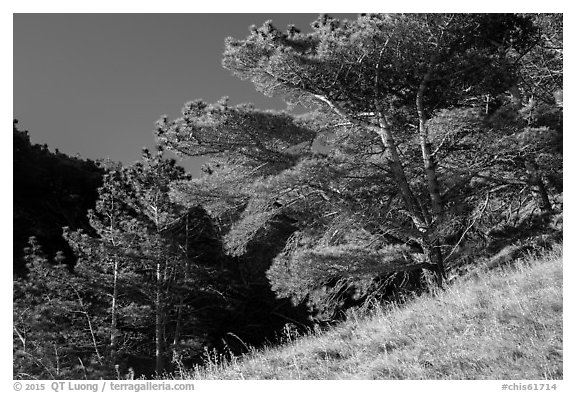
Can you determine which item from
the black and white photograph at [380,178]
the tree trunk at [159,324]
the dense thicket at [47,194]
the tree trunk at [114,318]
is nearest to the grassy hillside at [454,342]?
the black and white photograph at [380,178]

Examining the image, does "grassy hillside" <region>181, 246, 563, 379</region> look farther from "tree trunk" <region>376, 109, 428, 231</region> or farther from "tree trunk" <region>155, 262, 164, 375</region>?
"tree trunk" <region>155, 262, 164, 375</region>

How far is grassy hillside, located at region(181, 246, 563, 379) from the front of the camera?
Answer: 5.26 metres

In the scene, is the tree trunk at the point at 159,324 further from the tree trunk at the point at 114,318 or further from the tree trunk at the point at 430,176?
the tree trunk at the point at 430,176

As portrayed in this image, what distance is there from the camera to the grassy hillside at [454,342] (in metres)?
5.26

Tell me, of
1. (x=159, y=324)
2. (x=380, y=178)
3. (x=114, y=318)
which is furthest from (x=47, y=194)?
(x=380, y=178)

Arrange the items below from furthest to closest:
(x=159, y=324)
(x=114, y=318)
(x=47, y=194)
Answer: (x=47, y=194)
(x=159, y=324)
(x=114, y=318)

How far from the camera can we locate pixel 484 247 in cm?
1070

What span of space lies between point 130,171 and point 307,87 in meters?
10.3

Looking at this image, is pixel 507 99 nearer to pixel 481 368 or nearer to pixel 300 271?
pixel 300 271

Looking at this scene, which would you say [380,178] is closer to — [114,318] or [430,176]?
[430,176]

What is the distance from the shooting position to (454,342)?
19.2 ft

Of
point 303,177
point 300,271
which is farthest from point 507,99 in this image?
point 300,271

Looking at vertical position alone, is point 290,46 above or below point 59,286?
above

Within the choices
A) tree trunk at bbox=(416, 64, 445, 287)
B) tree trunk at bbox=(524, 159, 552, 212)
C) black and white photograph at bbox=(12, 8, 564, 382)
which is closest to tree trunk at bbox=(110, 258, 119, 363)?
black and white photograph at bbox=(12, 8, 564, 382)
